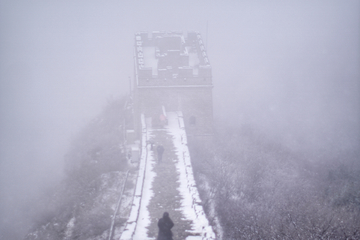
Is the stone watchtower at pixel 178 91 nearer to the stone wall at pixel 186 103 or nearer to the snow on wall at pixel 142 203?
the stone wall at pixel 186 103

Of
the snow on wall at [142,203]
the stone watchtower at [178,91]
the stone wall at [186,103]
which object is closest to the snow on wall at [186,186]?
the stone wall at [186,103]

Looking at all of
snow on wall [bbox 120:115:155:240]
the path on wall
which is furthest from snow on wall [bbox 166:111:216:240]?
snow on wall [bbox 120:115:155:240]

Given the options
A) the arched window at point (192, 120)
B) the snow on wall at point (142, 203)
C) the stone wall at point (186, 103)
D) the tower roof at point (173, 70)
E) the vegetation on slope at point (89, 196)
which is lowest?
the vegetation on slope at point (89, 196)

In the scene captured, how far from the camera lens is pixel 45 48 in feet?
275

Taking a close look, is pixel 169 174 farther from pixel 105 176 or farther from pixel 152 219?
pixel 105 176

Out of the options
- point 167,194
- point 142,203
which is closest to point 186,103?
point 167,194

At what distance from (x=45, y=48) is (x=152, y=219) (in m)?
82.7

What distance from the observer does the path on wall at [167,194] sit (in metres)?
10.1

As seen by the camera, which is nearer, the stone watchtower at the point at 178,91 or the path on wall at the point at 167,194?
the path on wall at the point at 167,194

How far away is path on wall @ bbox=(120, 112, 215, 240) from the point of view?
1012 centimetres

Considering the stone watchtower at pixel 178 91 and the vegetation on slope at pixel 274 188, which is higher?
the stone watchtower at pixel 178 91

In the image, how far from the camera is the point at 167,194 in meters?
12.6

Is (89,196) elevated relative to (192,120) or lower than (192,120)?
lower

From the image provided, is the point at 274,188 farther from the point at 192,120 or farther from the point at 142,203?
the point at 192,120
